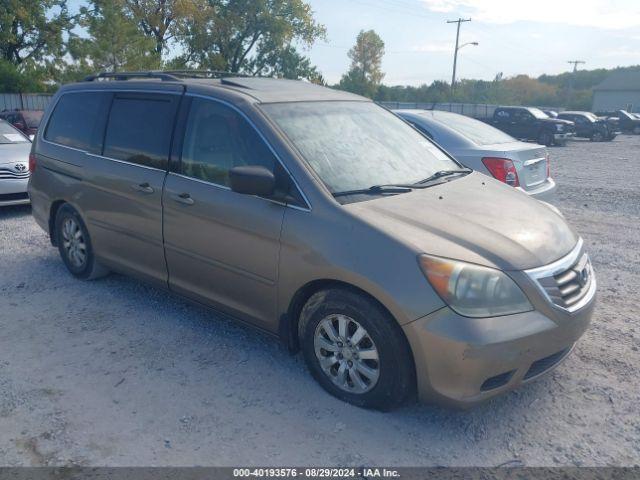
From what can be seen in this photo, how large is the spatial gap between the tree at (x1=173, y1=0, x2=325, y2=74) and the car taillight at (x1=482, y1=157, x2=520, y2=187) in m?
35.6

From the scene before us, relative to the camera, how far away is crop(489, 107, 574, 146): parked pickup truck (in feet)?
83.6

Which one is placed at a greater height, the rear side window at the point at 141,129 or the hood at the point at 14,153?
the rear side window at the point at 141,129

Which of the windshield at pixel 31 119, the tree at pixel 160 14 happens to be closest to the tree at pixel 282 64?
the tree at pixel 160 14

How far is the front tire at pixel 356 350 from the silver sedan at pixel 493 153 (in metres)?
3.86

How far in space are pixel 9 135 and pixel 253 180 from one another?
7.42 metres

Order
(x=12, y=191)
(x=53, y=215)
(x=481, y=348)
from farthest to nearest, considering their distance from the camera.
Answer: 1. (x=12, y=191)
2. (x=53, y=215)
3. (x=481, y=348)

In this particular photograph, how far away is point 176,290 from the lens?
14.1ft

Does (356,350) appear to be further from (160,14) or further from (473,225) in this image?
(160,14)

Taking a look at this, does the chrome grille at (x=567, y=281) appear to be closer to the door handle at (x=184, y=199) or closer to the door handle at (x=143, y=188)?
the door handle at (x=184, y=199)

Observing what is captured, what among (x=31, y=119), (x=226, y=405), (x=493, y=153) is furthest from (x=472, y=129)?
(x=31, y=119)

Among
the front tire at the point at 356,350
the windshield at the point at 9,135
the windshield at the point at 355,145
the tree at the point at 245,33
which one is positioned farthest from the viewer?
the tree at the point at 245,33

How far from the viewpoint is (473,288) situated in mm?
2945

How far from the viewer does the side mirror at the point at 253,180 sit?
3416mm

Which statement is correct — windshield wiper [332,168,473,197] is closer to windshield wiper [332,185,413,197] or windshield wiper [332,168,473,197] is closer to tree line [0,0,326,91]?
windshield wiper [332,185,413,197]
